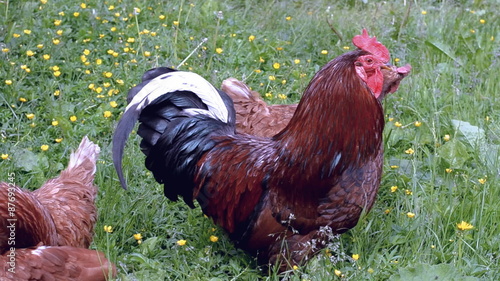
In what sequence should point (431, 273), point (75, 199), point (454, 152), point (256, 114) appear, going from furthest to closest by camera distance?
point (454, 152) → point (256, 114) → point (75, 199) → point (431, 273)

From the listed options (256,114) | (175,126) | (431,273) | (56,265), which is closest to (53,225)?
(56,265)

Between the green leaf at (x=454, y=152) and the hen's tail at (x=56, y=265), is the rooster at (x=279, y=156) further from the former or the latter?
the green leaf at (x=454, y=152)

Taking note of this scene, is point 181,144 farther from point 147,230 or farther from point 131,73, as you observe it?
point 131,73

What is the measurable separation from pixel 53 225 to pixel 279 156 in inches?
52.3

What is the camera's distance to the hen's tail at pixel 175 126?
432 centimetres

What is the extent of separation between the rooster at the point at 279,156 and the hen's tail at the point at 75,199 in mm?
403

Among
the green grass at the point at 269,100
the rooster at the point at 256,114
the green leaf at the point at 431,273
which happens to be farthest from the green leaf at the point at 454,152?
the green leaf at the point at 431,273

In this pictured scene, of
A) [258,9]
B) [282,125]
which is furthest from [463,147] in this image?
[258,9]

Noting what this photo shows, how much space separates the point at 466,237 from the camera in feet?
14.1

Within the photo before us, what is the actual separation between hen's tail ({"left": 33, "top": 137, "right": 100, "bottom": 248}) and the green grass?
274 mm

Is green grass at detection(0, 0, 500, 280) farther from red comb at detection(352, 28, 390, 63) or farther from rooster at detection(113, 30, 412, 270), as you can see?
red comb at detection(352, 28, 390, 63)

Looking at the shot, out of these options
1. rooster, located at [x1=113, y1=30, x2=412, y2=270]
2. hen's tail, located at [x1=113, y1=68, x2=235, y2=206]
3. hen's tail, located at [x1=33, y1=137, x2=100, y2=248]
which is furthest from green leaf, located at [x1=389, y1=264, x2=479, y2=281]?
hen's tail, located at [x1=33, y1=137, x2=100, y2=248]

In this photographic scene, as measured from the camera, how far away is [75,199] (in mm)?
4293

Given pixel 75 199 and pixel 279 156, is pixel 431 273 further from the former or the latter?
pixel 75 199
